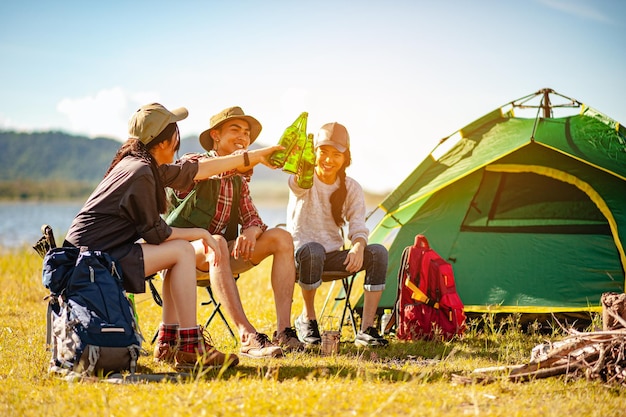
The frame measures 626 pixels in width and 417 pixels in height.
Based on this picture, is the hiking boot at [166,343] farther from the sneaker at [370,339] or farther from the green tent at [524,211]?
the green tent at [524,211]

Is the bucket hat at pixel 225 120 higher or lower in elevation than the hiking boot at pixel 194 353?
higher

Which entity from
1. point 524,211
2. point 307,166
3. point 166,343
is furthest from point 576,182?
point 166,343

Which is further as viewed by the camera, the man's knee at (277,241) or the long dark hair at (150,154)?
the man's knee at (277,241)

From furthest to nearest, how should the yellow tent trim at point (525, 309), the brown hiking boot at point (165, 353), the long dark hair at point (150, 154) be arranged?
the yellow tent trim at point (525, 309), the brown hiking boot at point (165, 353), the long dark hair at point (150, 154)

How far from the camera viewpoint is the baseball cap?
192 inches

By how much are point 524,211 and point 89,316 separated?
3632 mm

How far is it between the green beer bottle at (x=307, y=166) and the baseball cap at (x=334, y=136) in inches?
6.1

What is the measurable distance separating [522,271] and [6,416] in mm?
3913

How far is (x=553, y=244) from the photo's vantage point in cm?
559

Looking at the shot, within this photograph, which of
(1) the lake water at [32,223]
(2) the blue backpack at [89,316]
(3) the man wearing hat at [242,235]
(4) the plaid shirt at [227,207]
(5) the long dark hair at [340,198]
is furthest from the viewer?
(1) the lake water at [32,223]

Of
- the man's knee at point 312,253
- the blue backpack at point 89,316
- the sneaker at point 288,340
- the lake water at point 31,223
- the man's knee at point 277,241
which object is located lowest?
the lake water at point 31,223

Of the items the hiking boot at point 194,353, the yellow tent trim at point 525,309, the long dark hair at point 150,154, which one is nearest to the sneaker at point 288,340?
the hiking boot at point 194,353

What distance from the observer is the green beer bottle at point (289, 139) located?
14.6ft

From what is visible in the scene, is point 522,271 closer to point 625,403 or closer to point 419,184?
point 419,184
